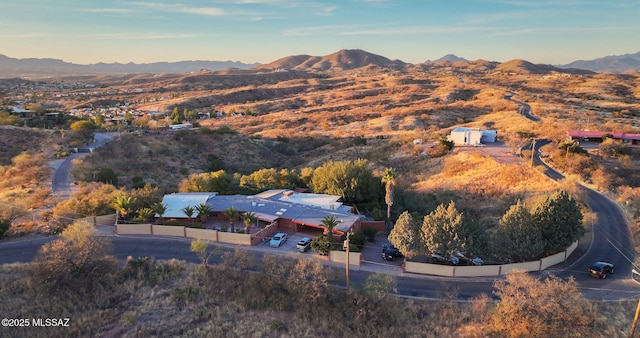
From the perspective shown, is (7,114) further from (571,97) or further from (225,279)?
(571,97)

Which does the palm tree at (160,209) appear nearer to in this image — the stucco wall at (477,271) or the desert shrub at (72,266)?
the desert shrub at (72,266)

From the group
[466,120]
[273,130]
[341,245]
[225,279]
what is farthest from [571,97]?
[225,279]

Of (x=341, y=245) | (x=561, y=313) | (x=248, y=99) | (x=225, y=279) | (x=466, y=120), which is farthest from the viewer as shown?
(x=248, y=99)

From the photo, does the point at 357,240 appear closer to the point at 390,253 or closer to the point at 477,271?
the point at 390,253

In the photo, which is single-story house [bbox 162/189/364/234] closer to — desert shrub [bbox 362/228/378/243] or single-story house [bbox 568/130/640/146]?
desert shrub [bbox 362/228/378/243]

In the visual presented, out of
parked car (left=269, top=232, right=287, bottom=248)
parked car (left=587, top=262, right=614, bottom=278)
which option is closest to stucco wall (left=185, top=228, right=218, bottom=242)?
parked car (left=269, top=232, right=287, bottom=248)

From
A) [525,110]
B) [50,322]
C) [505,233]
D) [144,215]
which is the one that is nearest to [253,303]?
[50,322]
